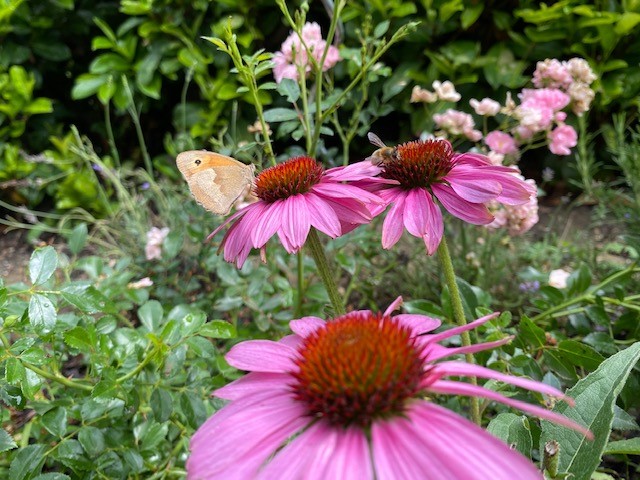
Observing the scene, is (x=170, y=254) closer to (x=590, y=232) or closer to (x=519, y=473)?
(x=519, y=473)

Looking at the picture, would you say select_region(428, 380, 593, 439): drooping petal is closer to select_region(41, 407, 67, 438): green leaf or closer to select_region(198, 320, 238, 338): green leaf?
select_region(198, 320, 238, 338): green leaf

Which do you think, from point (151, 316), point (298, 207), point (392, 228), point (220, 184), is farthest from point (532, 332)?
point (151, 316)

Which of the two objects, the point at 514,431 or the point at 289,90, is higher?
the point at 289,90

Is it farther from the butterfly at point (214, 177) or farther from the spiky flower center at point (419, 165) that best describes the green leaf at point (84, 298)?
the spiky flower center at point (419, 165)

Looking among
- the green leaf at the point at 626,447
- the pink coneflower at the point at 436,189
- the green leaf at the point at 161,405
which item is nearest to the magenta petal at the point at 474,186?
the pink coneflower at the point at 436,189

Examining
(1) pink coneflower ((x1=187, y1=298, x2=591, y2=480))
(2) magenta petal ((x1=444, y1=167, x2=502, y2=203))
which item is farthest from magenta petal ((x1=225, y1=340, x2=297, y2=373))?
(2) magenta petal ((x1=444, y1=167, x2=502, y2=203))

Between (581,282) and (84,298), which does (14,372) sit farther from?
(581,282)
